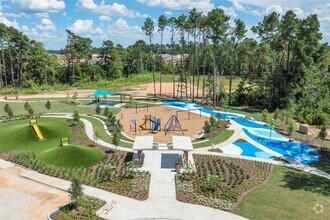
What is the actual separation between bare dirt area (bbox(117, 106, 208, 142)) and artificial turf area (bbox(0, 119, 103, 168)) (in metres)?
5.37

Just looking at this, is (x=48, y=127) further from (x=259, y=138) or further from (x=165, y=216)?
(x=259, y=138)

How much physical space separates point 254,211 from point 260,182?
11.1 ft

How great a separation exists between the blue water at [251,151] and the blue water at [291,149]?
1240 mm

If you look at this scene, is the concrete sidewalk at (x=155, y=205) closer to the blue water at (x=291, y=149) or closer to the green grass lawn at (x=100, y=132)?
the green grass lawn at (x=100, y=132)

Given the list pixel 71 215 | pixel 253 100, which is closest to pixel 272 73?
pixel 253 100

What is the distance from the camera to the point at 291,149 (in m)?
23.4

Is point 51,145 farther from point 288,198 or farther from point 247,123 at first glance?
point 247,123

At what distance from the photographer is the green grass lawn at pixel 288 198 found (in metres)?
13.6

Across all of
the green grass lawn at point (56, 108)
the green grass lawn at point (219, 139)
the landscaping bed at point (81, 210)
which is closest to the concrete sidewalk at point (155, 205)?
the landscaping bed at point (81, 210)

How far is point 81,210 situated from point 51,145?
10135mm

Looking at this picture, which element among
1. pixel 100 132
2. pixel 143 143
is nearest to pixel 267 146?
pixel 143 143

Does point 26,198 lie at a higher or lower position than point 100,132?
lower

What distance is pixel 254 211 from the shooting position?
13.8 m

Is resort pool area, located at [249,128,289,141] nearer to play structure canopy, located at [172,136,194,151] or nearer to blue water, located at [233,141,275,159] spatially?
blue water, located at [233,141,275,159]
